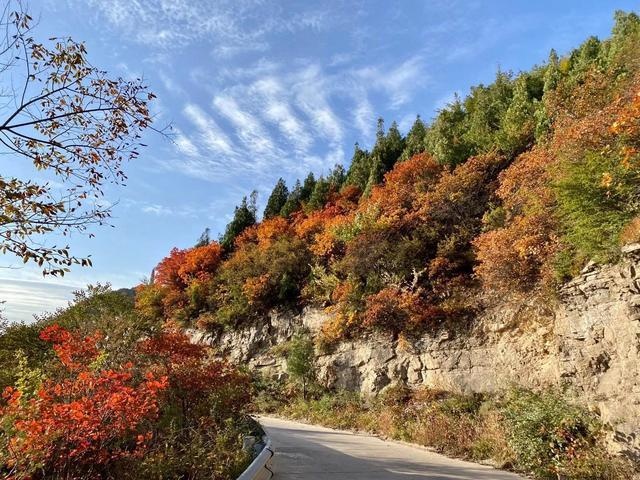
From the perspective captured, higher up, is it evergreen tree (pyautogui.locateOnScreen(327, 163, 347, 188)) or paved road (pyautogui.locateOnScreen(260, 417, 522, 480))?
evergreen tree (pyautogui.locateOnScreen(327, 163, 347, 188))

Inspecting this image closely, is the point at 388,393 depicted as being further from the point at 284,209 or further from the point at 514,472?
the point at 284,209

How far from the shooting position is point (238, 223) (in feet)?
95.3

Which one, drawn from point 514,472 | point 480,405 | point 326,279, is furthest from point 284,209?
point 514,472

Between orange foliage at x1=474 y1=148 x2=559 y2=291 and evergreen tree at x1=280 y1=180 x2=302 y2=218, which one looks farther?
evergreen tree at x1=280 y1=180 x2=302 y2=218

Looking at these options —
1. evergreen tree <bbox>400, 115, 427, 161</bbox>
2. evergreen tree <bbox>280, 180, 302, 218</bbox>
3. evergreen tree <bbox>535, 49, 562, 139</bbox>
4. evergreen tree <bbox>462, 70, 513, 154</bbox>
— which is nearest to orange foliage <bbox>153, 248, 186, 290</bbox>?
evergreen tree <bbox>280, 180, 302, 218</bbox>

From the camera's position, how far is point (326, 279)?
56.4 ft

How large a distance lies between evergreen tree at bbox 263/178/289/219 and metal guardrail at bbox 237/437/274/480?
979 inches

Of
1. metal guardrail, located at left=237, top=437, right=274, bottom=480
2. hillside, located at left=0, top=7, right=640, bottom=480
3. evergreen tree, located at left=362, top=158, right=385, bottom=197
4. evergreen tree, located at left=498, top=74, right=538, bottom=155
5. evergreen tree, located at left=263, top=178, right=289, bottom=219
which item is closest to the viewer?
metal guardrail, located at left=237, top=437, right=274, bottom=480

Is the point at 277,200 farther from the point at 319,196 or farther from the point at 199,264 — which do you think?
the point at 199,264

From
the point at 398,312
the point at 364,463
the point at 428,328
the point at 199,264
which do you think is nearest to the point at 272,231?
the point at 199,264

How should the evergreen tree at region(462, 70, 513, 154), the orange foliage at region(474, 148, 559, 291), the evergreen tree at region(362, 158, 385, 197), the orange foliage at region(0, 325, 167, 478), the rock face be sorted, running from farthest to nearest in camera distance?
the evergreen tree at region(362, 158, 385, 197) → the evergreen tree at region(462, 70, 513, 154) → the orange foliage at region(474, 148, 559, 291) → the rock face → the orange foliage at region(0, 325, 167, 478)

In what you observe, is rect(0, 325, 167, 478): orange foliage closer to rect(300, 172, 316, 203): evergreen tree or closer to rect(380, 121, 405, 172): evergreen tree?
rect(380, 121, 405, 172): evergreen tree

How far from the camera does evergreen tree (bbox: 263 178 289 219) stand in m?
30.3

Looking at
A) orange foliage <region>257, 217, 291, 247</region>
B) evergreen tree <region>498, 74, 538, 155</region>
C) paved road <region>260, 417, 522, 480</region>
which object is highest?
evergreen tree <region>498, 74, 538, 155</region>
